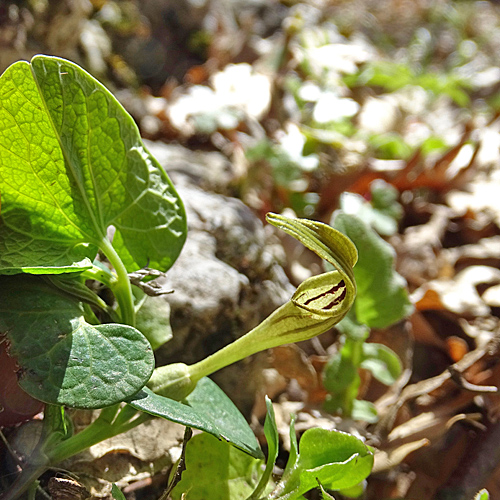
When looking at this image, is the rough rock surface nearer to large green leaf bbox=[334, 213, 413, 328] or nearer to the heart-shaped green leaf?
large green leaf bbox=[334, 213, 413, 328]

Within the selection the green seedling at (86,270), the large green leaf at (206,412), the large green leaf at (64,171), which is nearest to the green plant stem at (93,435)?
the green seedling at (86,270)

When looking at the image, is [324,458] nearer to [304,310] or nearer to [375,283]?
[304,310]

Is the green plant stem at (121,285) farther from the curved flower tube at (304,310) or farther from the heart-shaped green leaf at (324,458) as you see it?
the heart-shaped green leaf at (324,458)

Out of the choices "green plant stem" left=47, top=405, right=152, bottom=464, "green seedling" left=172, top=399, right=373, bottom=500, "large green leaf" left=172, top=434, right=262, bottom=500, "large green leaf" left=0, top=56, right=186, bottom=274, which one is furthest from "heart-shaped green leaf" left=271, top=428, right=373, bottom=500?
"large green leaf" left=0, top=56, right=186, bottom=274

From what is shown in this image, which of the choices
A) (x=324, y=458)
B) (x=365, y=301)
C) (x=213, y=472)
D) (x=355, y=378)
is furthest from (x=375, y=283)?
(x=213, y=472)

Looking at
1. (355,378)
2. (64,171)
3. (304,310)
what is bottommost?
(355,378)

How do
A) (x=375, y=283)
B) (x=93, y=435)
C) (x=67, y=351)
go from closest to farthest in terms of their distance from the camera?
(x=67, y=351)
(x=93, y=435)
(x=375, y=283)
